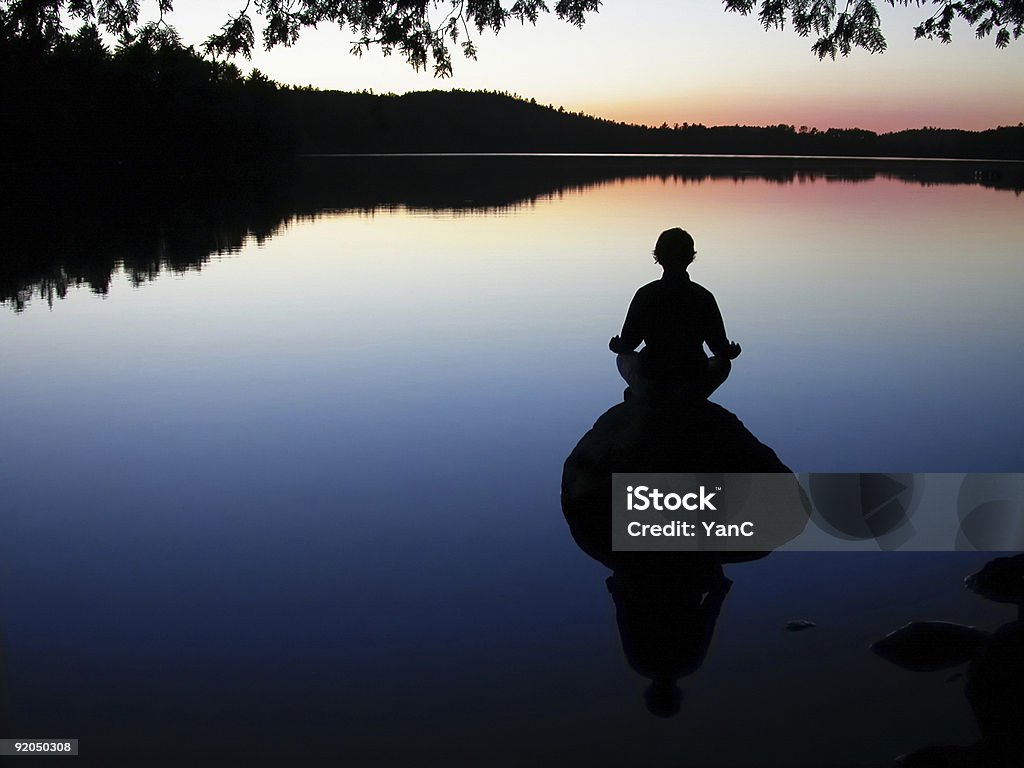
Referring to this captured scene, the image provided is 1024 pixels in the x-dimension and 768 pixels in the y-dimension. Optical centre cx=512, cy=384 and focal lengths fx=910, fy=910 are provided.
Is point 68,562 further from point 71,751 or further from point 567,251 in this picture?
point 567,251

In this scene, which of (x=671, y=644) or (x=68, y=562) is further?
(x=68, y=562)

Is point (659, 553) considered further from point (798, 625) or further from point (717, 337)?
point (717, 337)

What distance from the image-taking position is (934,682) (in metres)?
5.46

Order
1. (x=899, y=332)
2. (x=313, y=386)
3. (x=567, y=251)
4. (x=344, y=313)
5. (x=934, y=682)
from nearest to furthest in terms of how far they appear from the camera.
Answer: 1. (x=934, y=682)
2. (x=313, y=386)
3. (x=899, y=332)
4. (x=344, y=313)
5. (x=567, y=251)

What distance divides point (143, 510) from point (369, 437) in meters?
3.25

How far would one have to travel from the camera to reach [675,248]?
23.8 ft

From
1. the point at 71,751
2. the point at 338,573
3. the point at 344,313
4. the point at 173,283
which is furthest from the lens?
the point at 173,283

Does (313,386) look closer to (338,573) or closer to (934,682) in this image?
(338,573)

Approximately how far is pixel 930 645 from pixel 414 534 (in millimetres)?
4294

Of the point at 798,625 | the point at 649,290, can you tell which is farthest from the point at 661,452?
the point at 798,625

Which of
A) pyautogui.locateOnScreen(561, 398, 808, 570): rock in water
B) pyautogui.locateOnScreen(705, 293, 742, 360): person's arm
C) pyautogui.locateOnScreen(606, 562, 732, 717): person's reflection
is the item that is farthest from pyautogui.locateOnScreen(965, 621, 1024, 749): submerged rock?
pyautogui.locateOnScreen(705, 293, 742, 360): person's arm

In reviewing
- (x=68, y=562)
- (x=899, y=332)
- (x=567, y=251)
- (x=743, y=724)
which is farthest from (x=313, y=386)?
(x=567, y=251)

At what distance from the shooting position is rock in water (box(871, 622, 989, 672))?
5695mm

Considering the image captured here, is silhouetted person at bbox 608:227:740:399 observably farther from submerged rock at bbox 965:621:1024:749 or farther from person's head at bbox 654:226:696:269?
submerged rock at bbox 965:621:1024:749
